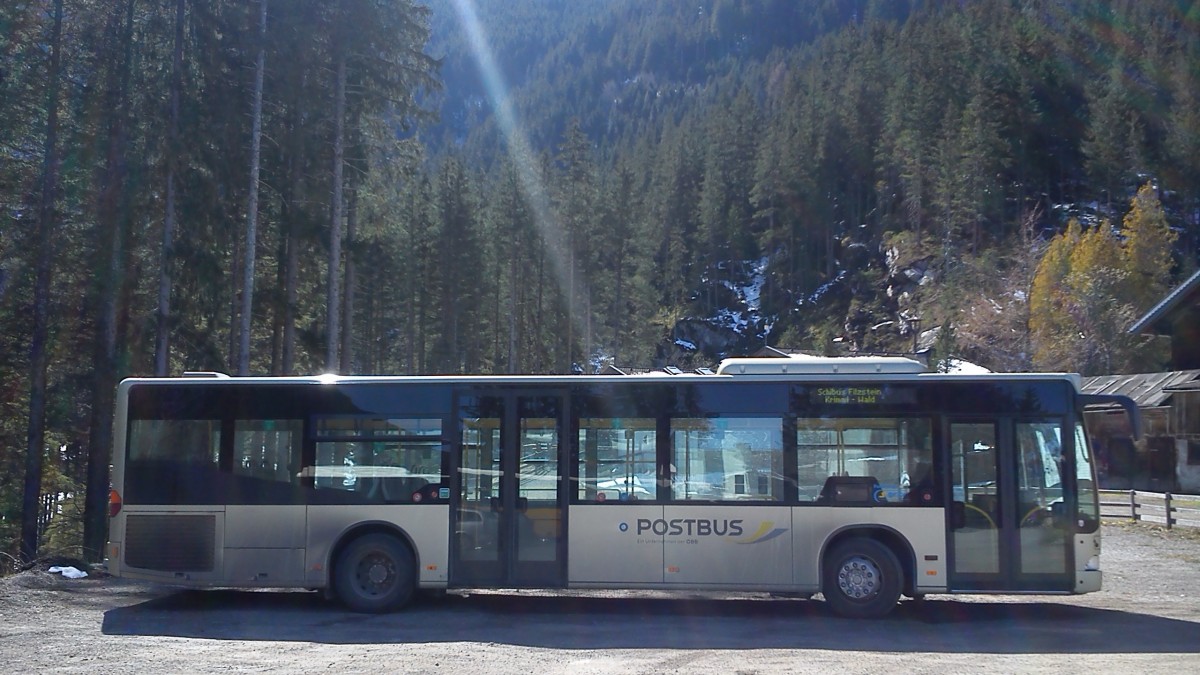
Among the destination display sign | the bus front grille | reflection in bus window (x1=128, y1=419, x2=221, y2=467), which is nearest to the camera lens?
the destination display sign

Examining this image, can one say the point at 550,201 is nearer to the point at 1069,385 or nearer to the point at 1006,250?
the point at 1006,250

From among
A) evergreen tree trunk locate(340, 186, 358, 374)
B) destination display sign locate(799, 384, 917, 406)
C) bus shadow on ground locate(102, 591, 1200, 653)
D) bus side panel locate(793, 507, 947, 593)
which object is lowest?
bus shadow on ground locate(102, 591, 1200, 653)

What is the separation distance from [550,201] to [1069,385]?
149 feet

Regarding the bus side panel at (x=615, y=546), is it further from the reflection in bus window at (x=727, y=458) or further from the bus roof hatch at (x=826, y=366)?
the bus roof hatch at (x=826, y=366)

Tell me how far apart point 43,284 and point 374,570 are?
15801 millimetres

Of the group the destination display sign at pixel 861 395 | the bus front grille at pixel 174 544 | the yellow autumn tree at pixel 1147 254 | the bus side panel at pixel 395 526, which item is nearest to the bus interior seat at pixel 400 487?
the bus side panel at pixel 395 526

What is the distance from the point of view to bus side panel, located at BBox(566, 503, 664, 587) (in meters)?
12.8

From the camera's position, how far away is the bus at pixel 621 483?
41.1 ft

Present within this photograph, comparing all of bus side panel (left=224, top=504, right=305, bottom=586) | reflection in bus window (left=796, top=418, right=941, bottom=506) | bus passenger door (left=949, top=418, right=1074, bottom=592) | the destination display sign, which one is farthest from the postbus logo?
bus side panel (left=224, top=504, right=305, bottom=586)

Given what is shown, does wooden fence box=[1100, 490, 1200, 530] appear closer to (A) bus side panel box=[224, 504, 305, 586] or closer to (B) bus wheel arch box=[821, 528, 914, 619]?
(B) bus wheel arch box=[821, 528, 914, 619]

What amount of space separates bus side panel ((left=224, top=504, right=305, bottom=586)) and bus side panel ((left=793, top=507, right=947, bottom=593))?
6311 mm

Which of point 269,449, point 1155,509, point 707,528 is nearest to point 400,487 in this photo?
point 269,449

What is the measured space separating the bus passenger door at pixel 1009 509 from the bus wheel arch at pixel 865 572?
621 mm

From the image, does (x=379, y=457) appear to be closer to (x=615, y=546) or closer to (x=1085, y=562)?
(x=615, y=546)
